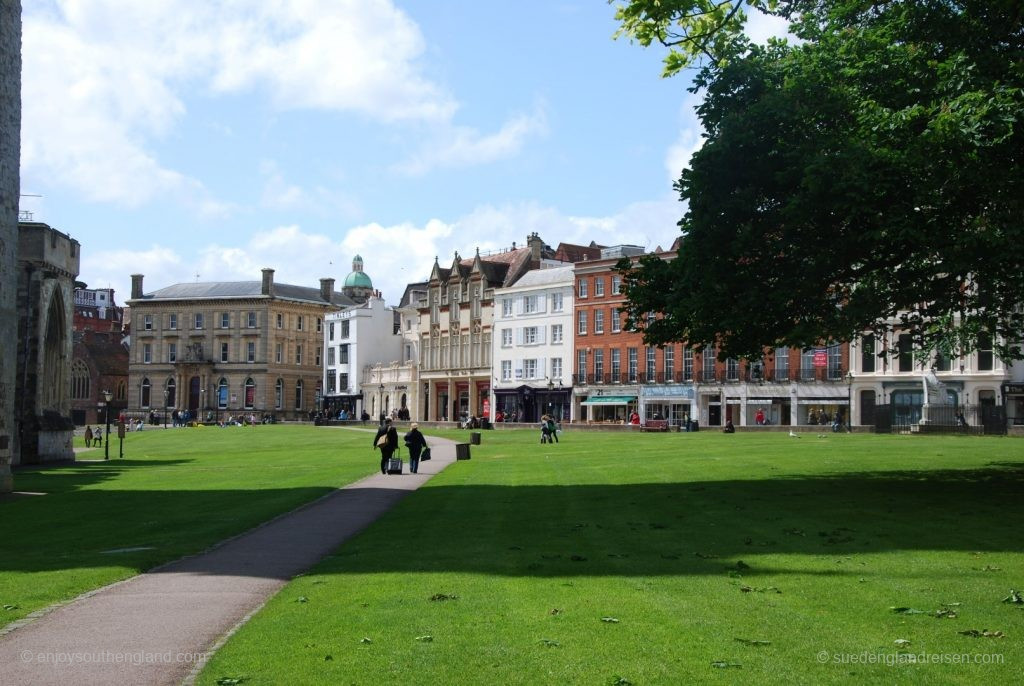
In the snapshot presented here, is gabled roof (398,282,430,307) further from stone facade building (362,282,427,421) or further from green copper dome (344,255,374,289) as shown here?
green copper dome (344,255,374,289)

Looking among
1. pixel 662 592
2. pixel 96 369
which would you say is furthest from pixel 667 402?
pixel 96 369

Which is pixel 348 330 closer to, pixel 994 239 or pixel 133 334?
pixel 133 334

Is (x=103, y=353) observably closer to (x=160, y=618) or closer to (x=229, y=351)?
(x=229, y=351)

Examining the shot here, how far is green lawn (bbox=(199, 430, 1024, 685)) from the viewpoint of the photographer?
8.25 metres

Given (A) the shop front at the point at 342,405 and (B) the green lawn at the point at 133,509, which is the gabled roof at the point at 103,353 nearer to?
(A) the shop front at the point at 342,405

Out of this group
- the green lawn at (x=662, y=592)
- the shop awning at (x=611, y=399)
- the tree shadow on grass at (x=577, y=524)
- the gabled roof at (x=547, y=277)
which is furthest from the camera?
the gabled roof at (x=547, y=277)

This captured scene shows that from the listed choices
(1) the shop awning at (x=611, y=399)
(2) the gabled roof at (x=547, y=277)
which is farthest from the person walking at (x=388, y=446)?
(2) the gabled roof at (x=547, y=277)

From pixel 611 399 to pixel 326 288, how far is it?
207 feet

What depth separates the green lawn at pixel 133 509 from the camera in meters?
13.8

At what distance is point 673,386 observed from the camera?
8481cm

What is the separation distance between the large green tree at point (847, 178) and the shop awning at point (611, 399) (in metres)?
60.8

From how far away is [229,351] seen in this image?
13362 centimetres

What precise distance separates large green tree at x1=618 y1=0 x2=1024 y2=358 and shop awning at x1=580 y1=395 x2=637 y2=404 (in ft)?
199

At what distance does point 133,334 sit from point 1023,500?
130428 mm
